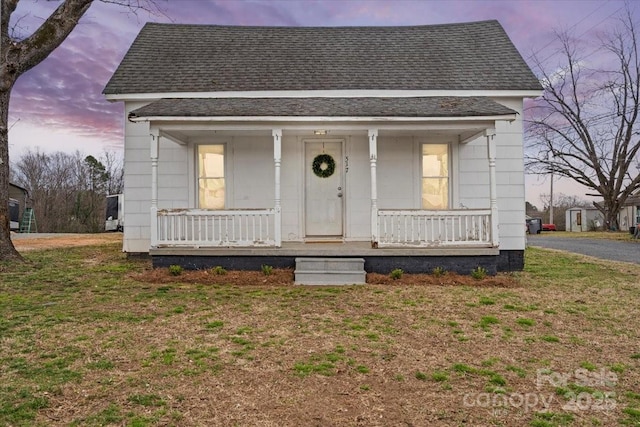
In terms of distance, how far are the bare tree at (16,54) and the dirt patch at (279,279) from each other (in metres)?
3.63

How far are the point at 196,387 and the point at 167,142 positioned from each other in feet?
23.7

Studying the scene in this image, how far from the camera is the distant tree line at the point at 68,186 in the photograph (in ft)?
108

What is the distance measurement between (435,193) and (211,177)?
5.02 m

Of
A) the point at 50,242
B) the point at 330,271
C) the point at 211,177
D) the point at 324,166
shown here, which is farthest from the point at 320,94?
the point at 50,242

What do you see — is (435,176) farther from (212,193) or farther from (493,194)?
(212,193)

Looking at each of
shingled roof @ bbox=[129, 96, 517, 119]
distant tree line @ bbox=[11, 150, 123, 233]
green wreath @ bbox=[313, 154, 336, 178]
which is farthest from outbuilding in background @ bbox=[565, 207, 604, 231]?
distant tree line @ bbox=[11, 150, 123, 233]

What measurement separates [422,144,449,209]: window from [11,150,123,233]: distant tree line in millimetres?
28871

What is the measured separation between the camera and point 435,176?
9422mm

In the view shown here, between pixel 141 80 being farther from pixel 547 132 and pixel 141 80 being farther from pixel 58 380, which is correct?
pixel 547 132

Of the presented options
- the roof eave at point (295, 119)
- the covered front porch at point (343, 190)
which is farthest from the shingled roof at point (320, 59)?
the roof eave at point (295, 119)

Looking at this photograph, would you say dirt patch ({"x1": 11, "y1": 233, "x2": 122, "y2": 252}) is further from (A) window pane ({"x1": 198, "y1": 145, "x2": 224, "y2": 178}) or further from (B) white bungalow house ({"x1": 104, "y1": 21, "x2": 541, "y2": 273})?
(A) window pane ({"x1": 198, "y1": 145, "x2": 224, "y2": 178})

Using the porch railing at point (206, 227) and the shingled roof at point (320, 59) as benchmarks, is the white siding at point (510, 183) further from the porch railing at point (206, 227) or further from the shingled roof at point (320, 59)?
the porch railing at point (206, 227)

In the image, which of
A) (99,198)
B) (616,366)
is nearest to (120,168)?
(99,198)

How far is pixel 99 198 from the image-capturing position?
35469 millimetres
